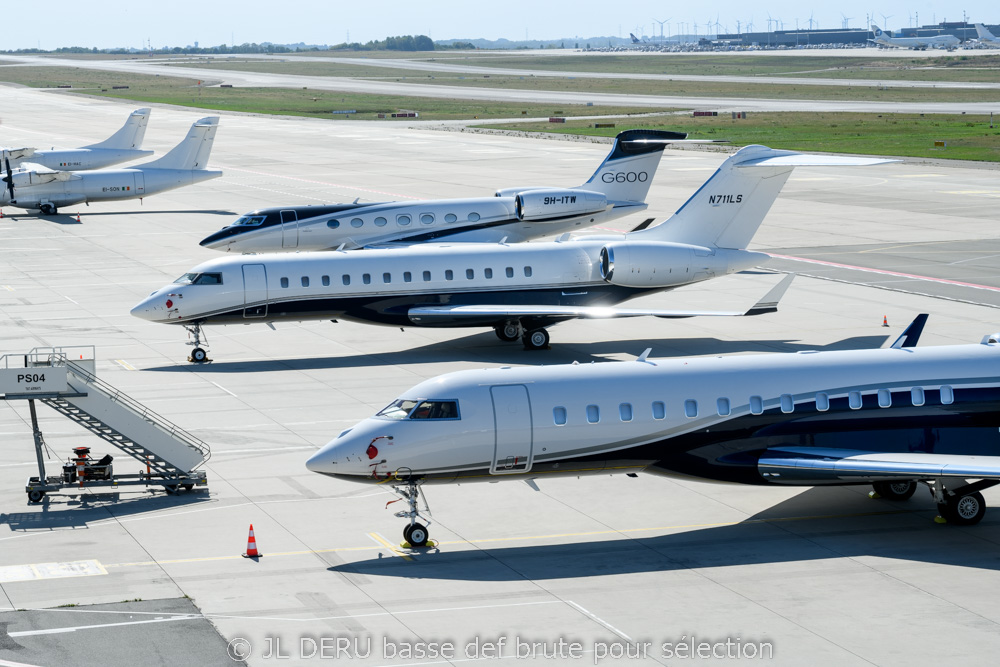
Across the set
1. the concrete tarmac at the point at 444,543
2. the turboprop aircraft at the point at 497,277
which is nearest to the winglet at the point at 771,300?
the turboprop aircraft at the point at 497,277

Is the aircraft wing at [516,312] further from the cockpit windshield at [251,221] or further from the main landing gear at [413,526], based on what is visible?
the main landing gear at [413,526]

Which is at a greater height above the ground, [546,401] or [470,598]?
[546,401]

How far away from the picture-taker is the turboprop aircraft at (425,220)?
161 feet

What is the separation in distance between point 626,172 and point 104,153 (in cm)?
4730

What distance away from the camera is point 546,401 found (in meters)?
22.2

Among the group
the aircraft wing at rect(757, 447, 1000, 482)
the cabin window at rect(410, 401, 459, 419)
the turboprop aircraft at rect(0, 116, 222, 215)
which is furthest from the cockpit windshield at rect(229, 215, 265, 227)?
the aircraft wing at rect(757, 447, 1000, 482)

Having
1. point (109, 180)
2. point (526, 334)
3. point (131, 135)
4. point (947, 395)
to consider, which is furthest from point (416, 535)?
point (131, 135)

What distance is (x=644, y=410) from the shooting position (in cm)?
2244

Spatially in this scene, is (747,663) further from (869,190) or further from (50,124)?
(50,124)

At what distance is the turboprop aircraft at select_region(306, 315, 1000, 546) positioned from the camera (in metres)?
21.7

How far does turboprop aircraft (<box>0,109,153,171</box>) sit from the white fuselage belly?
215 ft

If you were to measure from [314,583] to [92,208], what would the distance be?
6415 cm

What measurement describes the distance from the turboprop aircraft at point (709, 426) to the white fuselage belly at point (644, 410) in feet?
0.08

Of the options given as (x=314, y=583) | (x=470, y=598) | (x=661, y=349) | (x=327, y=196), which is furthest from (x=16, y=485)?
(x=327, y=196)
